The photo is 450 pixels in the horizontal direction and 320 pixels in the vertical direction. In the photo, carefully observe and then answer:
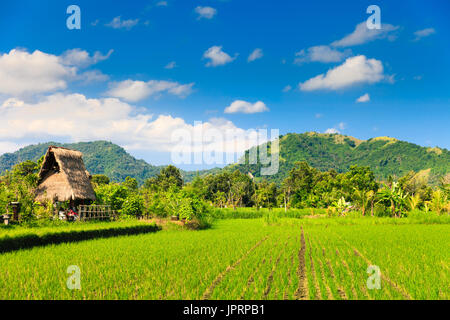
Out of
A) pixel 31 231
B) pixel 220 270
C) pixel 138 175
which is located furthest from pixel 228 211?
Result: pixel 138 175

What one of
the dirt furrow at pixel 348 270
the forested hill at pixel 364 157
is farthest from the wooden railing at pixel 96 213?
the forested hill at pixel 364 157

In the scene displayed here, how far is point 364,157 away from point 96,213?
17735cm

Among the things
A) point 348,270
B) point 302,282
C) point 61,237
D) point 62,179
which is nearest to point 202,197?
point 62,179

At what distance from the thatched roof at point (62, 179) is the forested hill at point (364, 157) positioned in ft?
368

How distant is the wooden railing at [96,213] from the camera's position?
18.1m

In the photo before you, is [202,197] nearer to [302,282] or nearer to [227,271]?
[227,271]

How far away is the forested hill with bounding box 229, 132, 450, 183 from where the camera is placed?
140m

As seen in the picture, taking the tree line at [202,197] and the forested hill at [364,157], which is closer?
the tree line at [202,197]

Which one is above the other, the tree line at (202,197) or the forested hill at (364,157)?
the forested hill at (364,157)

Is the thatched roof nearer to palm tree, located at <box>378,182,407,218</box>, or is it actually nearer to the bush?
the bush

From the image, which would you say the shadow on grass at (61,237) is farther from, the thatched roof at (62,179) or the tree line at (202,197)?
the thatched roof at (62,179)

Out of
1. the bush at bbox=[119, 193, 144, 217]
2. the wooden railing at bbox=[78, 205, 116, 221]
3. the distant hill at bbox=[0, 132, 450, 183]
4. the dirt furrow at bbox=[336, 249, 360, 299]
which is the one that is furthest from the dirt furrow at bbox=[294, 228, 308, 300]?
the distant hill at bbox=[0, 132, 450, 183]

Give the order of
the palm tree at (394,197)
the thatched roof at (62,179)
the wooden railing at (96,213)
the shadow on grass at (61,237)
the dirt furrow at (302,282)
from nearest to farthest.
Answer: the dirt furrow at (302,282), the shadow on grass at (61,237), the wooden railing at (96,213), the thatched roof at (62,179), the palm tree at (394,197)
